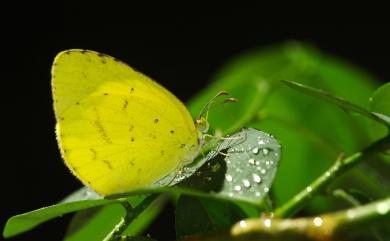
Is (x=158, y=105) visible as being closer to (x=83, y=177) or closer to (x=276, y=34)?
(x=83, y=177)

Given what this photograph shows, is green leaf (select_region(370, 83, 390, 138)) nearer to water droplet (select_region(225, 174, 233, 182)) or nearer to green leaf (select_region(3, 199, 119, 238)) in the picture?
water droplet (select_region(225, 174, 233, 182))

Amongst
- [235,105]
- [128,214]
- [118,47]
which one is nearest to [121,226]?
[128,214]

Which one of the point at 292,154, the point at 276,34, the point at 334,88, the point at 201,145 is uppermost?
the point at 201,145

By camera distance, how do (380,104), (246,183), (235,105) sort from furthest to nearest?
(235,105) → (380,104) → (246,183)

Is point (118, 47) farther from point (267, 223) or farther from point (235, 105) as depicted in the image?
point (267, 223)

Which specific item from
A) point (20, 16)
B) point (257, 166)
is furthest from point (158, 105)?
point (20, 16)

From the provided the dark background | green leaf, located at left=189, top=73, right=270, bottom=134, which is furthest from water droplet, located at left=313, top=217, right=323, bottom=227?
the dark background

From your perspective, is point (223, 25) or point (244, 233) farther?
point (223, 25)
